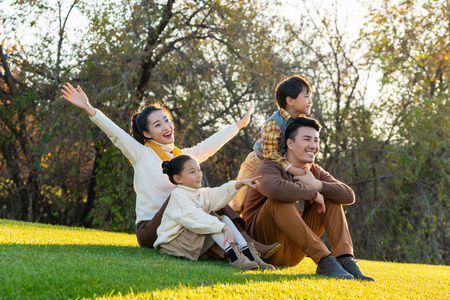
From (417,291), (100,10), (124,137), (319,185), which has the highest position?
(100,10)

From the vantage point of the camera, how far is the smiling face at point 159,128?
501cm

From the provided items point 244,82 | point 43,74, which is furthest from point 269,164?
point 43,74

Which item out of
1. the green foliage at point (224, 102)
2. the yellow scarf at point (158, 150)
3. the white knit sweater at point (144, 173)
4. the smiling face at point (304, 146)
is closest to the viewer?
the smiling face at point (304, 146)

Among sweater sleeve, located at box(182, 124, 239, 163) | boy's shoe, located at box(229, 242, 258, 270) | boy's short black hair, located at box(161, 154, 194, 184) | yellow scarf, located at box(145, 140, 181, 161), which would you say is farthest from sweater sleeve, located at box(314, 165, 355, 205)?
yellow scarf, located at box(145, 140, 181, 161)

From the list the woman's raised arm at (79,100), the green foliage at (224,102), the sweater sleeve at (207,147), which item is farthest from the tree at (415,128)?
the woman's raised arm at (79,100)

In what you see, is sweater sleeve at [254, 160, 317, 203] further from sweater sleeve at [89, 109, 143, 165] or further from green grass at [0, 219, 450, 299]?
sweater sleeve at [89, 109, 143, 165]

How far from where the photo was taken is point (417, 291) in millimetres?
4238

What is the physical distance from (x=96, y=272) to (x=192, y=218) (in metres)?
1.08

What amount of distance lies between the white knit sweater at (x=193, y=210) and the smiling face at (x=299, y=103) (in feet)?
3.91

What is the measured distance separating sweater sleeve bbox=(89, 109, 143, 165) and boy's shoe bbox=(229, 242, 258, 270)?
1.30 metres

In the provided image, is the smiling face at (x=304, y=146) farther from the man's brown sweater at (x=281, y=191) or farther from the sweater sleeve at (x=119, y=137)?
the sweater sleeve at (x=119, y=137)

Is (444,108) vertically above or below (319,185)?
above

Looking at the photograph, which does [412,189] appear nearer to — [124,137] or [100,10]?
[100,10]

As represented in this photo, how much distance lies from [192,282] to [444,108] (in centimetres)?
1040
